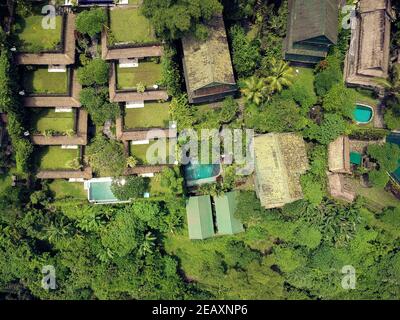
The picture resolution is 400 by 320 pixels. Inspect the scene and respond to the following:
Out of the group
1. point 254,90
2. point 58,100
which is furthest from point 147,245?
point 254,90

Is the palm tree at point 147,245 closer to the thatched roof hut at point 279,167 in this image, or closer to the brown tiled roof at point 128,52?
the thatched roof hut at point 279,167

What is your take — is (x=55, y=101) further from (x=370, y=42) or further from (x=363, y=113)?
(x=363, y=113)

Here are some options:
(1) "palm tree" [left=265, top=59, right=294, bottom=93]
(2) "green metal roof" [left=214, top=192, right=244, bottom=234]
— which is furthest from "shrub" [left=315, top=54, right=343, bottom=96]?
(2) "green metal roof" [left=214, top=192, right=244, bottom=234]

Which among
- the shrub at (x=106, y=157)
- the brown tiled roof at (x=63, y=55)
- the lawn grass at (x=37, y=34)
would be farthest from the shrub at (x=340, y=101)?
the lawn grass at (x=37, y=34)

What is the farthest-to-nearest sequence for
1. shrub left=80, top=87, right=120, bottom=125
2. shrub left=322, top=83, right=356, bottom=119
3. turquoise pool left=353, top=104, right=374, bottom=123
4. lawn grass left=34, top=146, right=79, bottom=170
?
1. turquoise pool left=353, top=104, right=374, bottom=123
2. lawn grass left=34, top=146, right=79, bottom=170
3. shrub left=322, top=83, right=356, bottom=119
4. shrub left=80, top=87, right=120, bottom=125

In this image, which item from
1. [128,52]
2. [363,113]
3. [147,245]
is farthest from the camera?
[363,113]

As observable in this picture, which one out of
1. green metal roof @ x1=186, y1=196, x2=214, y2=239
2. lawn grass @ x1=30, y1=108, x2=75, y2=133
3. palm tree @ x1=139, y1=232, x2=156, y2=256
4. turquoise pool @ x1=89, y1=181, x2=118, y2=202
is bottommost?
palm tree @ x1=139, y1=232, x2=156, y2=256

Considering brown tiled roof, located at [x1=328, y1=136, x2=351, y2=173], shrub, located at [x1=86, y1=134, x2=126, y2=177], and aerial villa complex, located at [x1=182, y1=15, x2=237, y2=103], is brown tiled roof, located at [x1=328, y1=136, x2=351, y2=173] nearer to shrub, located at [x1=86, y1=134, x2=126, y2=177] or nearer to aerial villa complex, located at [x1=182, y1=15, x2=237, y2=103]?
aerial villa complex, located at [x1=182, y1=15, x2=237, y2=103]

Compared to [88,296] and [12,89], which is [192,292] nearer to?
[88,296]
